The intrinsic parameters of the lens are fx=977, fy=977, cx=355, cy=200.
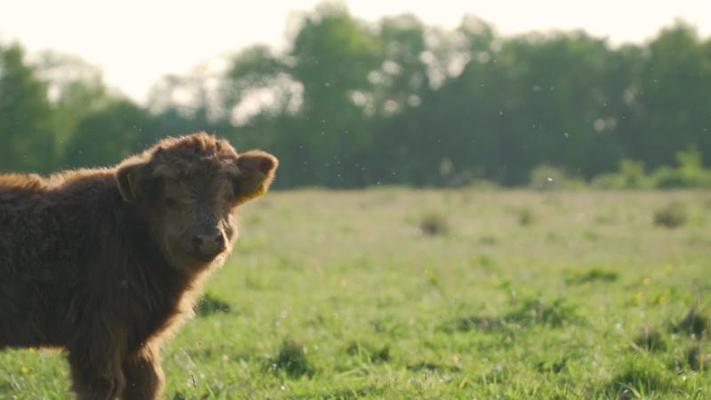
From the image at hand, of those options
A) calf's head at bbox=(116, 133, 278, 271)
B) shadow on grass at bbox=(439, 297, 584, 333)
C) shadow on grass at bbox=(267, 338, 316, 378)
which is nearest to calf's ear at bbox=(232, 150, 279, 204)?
calf's head at bbox=(116, 133, 278, 271)

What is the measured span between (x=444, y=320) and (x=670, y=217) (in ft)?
44.0

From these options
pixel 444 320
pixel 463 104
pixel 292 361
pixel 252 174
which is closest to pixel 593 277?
pixel 444 320

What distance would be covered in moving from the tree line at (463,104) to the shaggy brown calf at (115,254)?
49906mm

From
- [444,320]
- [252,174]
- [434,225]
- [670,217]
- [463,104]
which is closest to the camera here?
[252,174]

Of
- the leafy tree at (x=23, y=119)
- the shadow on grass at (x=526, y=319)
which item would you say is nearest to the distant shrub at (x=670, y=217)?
the shadow on grass at (x=526, y=319)

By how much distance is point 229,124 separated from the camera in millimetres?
53250

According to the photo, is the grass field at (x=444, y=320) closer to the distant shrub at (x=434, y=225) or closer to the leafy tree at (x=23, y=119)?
the distant shrub at (x=434, y=225)

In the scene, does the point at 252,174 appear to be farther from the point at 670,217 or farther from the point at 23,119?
the point at 23,119

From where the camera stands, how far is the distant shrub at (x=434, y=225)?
2127cm

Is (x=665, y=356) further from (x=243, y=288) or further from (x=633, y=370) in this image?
(x=243, y=288)

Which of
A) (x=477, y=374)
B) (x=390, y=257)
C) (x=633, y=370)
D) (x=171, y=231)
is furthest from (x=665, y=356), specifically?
(x=390, y=257)

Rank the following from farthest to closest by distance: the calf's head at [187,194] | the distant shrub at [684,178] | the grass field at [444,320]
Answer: the distant shrub at [684,178]
the grass field at [444,320]
the calf's head at [187,194]

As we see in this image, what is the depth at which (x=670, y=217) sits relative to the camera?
2205 cm

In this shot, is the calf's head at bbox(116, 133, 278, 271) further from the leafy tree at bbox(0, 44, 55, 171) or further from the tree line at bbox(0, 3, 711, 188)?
the tree line at bbox(0, 3, 711, 188)
